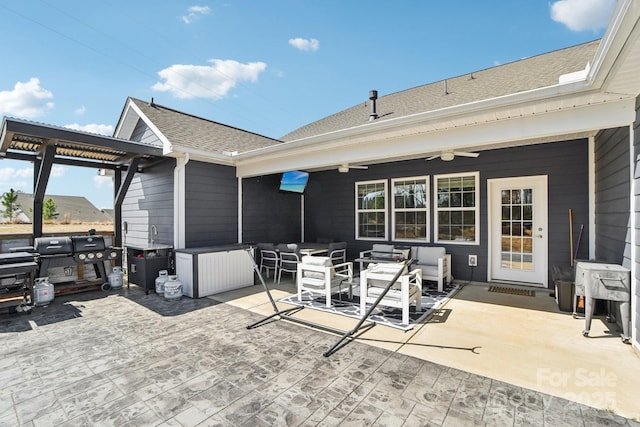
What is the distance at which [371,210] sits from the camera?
292 inches

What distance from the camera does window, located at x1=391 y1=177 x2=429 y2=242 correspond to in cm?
665

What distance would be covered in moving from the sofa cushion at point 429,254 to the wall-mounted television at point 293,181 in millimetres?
3370

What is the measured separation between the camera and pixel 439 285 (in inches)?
213

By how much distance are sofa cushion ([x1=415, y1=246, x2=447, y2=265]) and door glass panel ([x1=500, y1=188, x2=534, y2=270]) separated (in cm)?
126

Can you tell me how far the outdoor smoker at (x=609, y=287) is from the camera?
10.2 ft

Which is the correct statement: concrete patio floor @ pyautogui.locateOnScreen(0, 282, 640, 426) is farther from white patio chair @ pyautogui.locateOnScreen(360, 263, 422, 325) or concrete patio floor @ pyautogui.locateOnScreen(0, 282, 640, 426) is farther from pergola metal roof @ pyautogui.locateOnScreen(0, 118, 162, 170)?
pergola metal roof @ pyautogui.locateOnScreen(0, 118, 162, 170)

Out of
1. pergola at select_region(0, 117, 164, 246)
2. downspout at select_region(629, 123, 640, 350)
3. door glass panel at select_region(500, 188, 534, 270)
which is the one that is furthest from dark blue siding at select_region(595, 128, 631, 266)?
pergola at select_region(0, 117, 164, 246)

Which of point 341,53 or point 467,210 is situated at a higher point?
point 341,53

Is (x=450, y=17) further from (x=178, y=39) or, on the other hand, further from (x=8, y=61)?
(x=8, y=61)

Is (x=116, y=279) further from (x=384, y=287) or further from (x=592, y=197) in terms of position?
(x=592, y=197)

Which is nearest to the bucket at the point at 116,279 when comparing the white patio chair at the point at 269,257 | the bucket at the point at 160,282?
the bucket at the point at 160,282

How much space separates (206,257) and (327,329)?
2817 millimetres

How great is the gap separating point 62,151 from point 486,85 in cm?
882

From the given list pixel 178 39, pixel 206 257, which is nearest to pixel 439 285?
pixel 206 257
